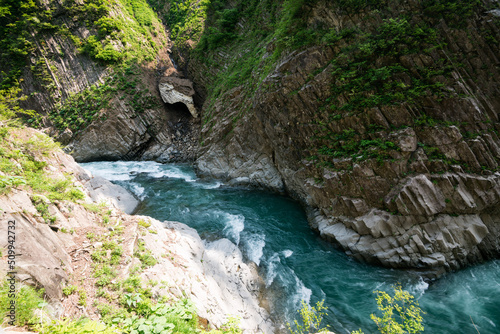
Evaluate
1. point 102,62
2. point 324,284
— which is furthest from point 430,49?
point 102,62

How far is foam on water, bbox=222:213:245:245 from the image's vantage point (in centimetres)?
1218

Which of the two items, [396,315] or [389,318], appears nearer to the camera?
[389,318]

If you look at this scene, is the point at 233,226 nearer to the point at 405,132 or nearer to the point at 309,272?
the point at 309,272

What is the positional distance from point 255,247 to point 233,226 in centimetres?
232

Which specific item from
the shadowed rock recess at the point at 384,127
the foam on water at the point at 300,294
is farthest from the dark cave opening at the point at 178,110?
the foam on water at the point at 300,294

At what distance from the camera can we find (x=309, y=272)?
10.4 metres

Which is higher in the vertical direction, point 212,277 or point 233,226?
point 212,277

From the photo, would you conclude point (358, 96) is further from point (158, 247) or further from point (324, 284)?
point (158, 247)

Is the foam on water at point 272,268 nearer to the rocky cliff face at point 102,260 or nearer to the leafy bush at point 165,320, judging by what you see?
the rocky cliff face at point 102,260

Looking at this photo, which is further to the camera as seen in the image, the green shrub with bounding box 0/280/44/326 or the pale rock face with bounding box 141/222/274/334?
the pale rock face with bounding box 141/222/274/334

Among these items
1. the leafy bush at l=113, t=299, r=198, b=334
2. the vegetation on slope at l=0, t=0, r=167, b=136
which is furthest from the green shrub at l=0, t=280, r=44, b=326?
the vegetation on slope at l=0, t=0, r=167, b=136

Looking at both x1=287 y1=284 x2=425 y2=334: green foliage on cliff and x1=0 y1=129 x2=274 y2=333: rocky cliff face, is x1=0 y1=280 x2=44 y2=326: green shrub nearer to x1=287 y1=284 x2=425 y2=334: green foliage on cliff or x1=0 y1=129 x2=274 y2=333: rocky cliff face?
x1=0 y1=129 x2=274 y2=333: rocky cliff face

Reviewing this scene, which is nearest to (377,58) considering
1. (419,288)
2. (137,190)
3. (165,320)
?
(419,288)

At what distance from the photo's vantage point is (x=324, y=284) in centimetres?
973
